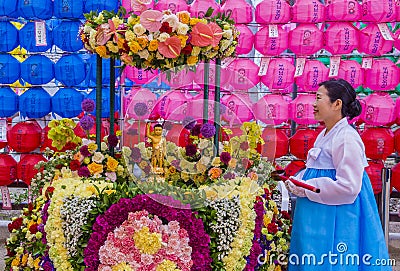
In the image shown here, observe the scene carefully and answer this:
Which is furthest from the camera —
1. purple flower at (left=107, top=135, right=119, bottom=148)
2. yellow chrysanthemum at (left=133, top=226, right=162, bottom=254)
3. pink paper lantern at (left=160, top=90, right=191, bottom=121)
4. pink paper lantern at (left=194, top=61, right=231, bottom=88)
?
pink paper lantern at (left=160, top=90, right=191, bottom=121)

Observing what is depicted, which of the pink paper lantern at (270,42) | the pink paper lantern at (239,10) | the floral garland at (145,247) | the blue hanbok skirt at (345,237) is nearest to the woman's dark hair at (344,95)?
the blue hanbok skirt at (345,237)

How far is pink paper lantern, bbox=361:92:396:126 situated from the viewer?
5277 mm

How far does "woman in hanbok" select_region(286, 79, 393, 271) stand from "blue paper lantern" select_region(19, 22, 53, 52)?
2981 millimetres

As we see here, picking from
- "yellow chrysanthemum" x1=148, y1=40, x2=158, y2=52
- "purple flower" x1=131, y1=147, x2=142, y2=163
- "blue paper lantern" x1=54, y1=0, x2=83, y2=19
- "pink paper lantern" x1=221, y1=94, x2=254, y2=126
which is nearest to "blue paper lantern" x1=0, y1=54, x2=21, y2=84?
"blue paper lantern" x1=54, y1=0, x2=83, y2=19

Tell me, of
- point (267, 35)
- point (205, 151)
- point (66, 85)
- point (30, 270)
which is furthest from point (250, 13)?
point (30, 270)

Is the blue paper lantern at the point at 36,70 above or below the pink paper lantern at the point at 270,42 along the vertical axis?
below

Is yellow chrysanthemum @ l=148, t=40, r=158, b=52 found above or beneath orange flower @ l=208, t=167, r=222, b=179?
above

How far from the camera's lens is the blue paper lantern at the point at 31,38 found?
5312mm

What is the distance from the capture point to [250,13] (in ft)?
17.6

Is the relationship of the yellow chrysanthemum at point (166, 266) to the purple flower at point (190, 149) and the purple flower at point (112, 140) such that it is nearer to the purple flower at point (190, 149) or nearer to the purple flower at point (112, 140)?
the purple flower at point (190, 149)

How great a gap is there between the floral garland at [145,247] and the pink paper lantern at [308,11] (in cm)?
295

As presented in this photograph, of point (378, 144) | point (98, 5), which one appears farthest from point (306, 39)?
point (98, 5)

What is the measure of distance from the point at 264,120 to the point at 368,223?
102cm

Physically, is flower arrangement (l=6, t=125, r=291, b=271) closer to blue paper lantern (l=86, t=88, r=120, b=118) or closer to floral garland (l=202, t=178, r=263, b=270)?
floral garland (l=202, t=178, r=263, b=270)
